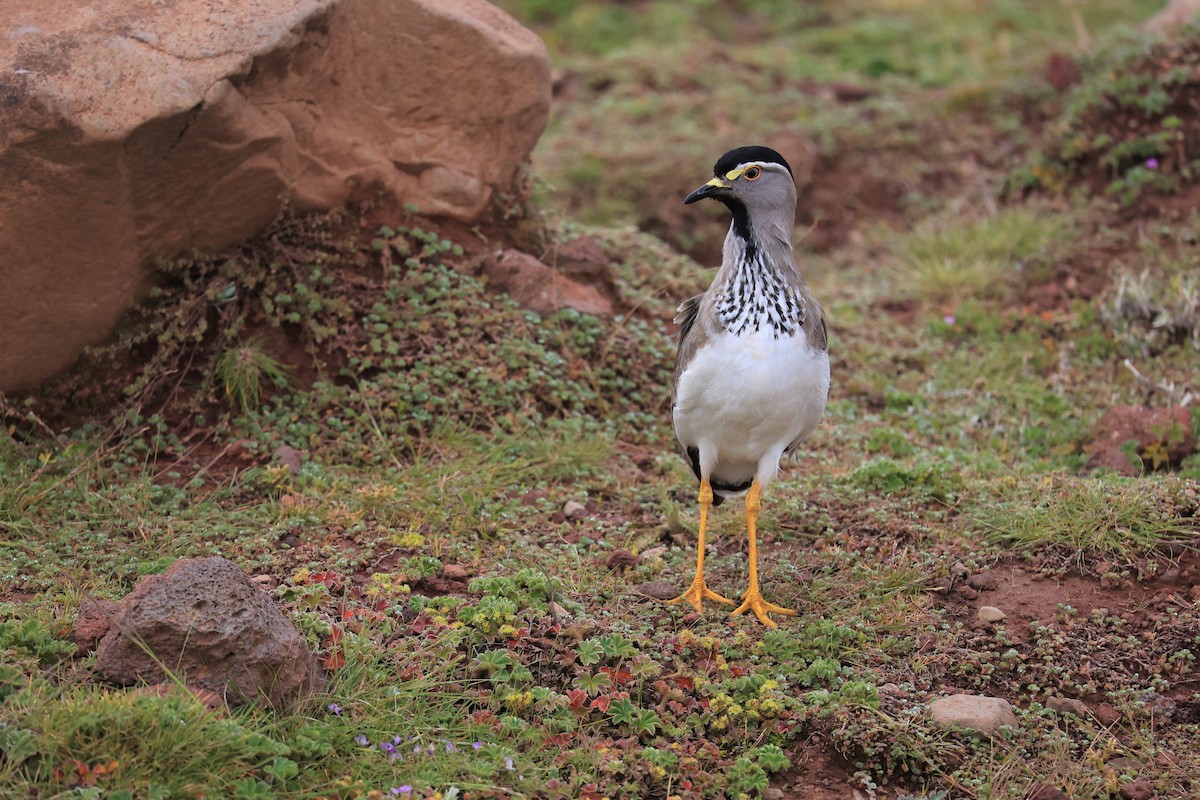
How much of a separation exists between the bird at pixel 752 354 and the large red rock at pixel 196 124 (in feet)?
6.88

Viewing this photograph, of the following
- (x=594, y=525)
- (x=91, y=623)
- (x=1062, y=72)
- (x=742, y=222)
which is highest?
(x=1062, y=72)

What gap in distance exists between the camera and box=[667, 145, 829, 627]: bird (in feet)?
16.0

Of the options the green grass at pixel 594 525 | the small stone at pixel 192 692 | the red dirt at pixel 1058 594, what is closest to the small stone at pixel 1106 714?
the green grass at pixel 594 525

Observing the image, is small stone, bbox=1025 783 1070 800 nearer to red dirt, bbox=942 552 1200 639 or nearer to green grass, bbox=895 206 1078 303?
red dirt, bbox=942 552 1200 639

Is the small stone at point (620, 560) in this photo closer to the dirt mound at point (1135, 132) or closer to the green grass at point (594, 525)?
the green grass at point (594, 525)

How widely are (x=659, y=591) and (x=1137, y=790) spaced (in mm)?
1884

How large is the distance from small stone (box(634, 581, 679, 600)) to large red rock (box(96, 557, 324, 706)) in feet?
5.27

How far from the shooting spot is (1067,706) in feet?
14.4

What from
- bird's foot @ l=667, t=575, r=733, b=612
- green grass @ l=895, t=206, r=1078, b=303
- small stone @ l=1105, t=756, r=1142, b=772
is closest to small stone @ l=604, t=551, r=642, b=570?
bird's foot @ l=667, t=575, r=733, b=612

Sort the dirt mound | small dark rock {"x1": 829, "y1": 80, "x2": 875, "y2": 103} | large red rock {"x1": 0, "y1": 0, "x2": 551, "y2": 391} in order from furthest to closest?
small dark rock {"x1": 829, "y1": 80, "x2": 875, "y2": 103} < the dirt mound < large red rock {"x1": 0, "y1": 0, "x2": 551, "y2": 391}

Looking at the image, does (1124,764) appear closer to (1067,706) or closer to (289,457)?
(1067,706)

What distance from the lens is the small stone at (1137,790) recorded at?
395 cm

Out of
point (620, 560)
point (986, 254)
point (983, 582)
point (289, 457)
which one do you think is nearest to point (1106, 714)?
point (983, 582)

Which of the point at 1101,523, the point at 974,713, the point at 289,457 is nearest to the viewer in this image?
the point at 974,713
